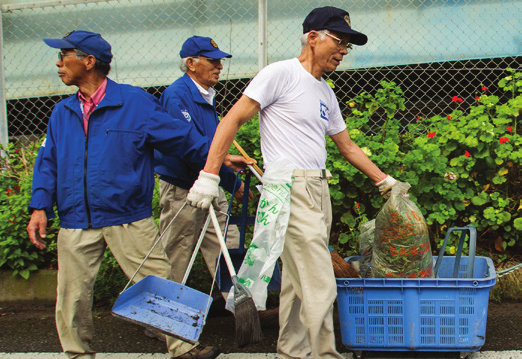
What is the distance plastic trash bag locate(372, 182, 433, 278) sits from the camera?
3123 mm

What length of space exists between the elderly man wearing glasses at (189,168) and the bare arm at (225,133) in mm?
804

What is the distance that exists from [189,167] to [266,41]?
2025 mm

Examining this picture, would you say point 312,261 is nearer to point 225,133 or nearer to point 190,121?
point 225,133

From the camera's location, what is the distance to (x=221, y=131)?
9.12 feet

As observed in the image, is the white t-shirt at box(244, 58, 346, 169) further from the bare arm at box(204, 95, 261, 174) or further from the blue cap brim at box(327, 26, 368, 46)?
the blue cap brim at box(327, 26, 368, 46)

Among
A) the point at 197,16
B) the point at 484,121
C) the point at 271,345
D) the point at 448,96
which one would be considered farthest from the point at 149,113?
the point at 448,96

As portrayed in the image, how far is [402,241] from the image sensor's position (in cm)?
312

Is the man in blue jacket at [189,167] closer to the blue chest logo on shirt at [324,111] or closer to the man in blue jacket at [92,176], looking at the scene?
the man in blue jacket at [92,176]

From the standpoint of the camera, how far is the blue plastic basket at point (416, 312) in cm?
302

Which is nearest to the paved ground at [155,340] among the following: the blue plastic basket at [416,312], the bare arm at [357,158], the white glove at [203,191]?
the blue plastic basket at [416,312]

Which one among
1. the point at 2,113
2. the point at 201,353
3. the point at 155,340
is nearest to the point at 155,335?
the point at 155,340

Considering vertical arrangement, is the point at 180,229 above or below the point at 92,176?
below

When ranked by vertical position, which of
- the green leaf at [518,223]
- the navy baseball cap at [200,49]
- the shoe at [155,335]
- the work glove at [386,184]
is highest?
the navy baseball cap at [200,49]

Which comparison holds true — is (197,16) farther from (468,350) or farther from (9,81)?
(468,350)
